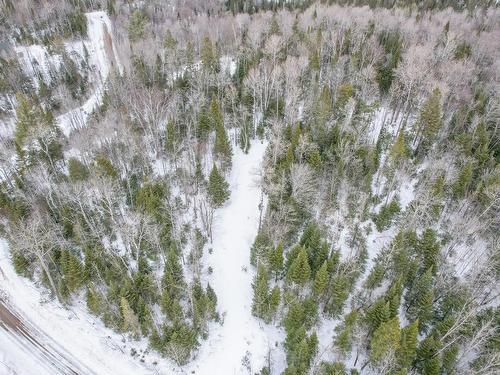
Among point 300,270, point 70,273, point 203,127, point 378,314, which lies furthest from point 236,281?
point 203,127

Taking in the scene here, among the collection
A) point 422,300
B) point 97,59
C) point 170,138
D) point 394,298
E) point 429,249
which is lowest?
point 422,300

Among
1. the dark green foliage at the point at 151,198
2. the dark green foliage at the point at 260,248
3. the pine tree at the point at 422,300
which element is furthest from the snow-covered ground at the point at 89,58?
the pine tree at the point at 422,300

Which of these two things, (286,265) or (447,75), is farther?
(447,75)

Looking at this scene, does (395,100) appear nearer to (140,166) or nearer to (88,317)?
(140,166)

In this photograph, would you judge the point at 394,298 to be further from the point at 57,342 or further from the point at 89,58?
the point at 89,58

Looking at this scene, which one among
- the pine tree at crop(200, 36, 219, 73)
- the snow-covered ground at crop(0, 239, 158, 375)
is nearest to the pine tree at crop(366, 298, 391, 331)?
the snow-covered ground at crop(0, 239, 158, 375)

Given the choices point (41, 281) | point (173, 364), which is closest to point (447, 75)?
point (173, 364)

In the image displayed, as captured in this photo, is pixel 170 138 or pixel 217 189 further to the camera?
pixel 170 138
